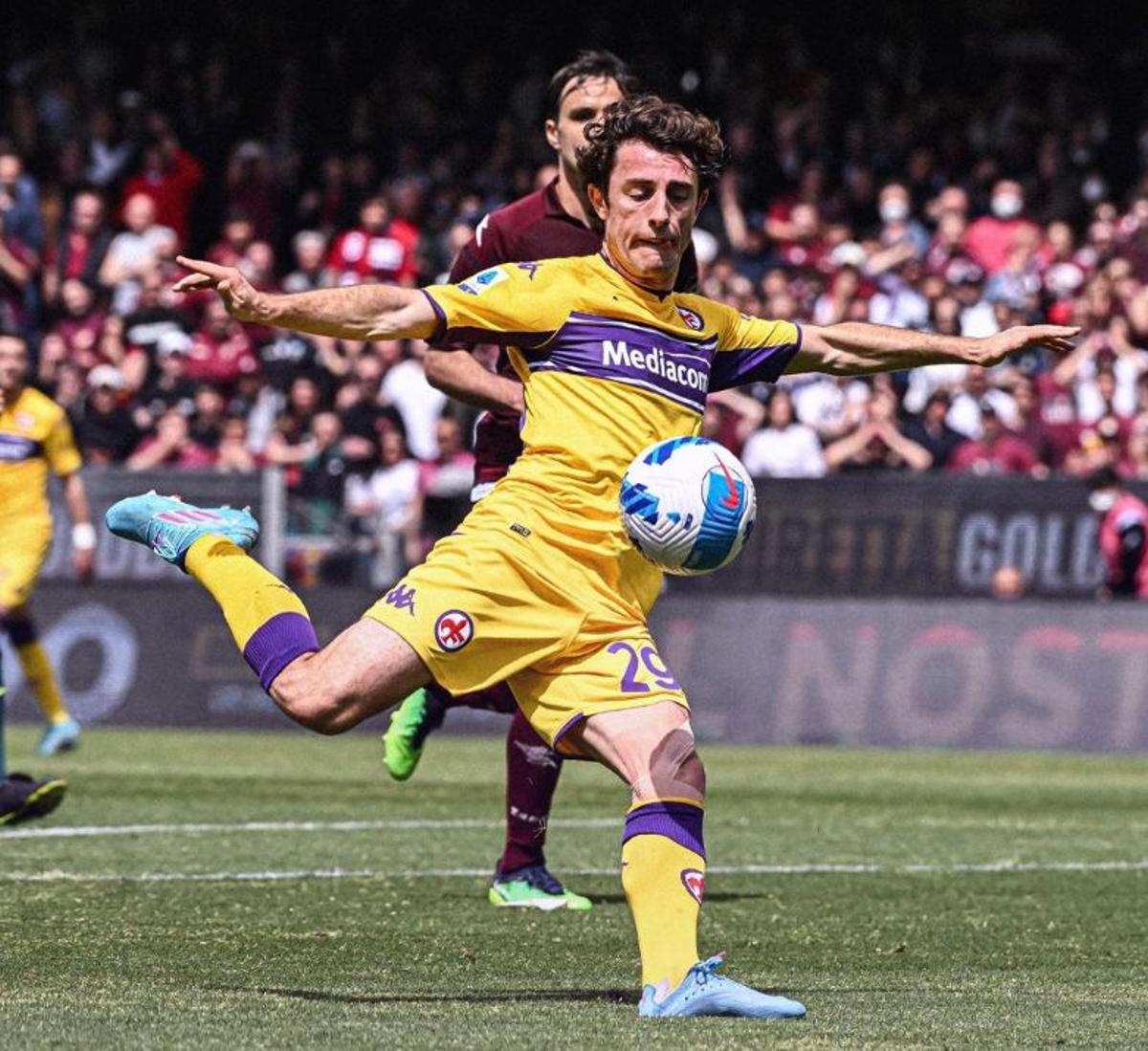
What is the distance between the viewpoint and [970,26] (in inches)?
1067

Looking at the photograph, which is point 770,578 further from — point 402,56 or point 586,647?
point 586,647

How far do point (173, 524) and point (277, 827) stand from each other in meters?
4.63

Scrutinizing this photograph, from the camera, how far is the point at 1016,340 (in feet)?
23.2

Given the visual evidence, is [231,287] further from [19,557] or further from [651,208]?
[19,557]

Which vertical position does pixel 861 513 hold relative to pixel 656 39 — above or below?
below

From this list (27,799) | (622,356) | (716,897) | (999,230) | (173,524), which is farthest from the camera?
(999,230)

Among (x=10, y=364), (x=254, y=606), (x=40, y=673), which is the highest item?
(x=10, y=364)

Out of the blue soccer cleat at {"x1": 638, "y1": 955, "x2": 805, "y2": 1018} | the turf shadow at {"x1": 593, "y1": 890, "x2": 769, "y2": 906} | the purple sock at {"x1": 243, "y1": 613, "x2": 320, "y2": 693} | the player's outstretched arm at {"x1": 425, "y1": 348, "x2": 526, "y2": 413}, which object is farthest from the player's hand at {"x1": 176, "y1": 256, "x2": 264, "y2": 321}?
the turf shadow at {"x1": 593, "y1": 890, "x2": 769, "y2": 906}

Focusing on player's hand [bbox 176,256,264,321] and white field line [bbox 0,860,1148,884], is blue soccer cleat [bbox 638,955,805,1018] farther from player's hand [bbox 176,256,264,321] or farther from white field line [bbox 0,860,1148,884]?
white field line [bbox 0,860,1148,884]

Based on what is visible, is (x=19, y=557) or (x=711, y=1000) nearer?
(x=711, y=1000)

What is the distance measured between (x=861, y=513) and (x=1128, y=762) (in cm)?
285

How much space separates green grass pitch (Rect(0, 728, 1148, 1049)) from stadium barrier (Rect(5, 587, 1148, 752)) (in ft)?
9.47

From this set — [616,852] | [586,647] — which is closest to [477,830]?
[616,852]

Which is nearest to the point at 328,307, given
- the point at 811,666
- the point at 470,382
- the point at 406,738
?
the point at 470,382
